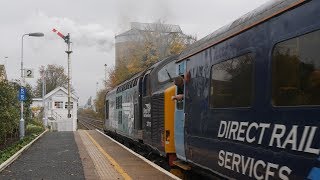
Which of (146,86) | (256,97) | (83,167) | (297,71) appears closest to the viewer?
(297,71)

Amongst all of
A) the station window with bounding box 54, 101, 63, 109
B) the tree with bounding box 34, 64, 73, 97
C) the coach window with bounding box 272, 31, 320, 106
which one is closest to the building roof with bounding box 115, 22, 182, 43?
the station window with bounding box 54, 101, 63, 109

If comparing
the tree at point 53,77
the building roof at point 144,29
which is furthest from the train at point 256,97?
the tree at point 53,77

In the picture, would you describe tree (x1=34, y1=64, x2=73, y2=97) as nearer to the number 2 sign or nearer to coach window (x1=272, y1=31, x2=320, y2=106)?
the number 2 sign

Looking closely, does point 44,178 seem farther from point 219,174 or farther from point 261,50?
point 261,50

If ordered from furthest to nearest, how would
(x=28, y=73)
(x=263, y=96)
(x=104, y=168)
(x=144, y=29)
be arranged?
1. (x=144, y=29)
2. (x=28, y=73)
3. (x=104, y=168)
4. (x=263, y=96)

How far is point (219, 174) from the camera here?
7227 millimetres

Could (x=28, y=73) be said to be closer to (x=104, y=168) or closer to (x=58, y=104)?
(x=104, y=168)

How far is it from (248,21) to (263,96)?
121 cm

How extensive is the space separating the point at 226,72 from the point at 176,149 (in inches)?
144

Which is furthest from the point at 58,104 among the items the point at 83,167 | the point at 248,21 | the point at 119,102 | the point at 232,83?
the point at 248,21

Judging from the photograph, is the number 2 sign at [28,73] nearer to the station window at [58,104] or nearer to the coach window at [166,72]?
the coach window at [166,72]

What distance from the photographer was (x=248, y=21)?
6.37 metres

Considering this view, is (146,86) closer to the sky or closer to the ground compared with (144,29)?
closer to the ground

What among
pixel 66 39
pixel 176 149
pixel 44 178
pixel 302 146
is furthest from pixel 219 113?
pixel 66 39
